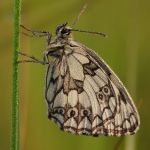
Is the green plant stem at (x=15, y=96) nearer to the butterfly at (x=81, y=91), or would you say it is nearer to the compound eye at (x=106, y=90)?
the butterfly at (x=81, y=91)

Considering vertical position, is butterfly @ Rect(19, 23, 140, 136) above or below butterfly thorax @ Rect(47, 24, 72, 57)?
below

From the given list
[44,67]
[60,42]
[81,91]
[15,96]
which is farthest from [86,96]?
[44,67]

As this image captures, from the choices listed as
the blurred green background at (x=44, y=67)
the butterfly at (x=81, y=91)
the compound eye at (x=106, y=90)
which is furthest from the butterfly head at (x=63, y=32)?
the blurred green background at (x=44, y=67)

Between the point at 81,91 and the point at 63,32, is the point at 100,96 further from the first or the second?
the point at 63,32

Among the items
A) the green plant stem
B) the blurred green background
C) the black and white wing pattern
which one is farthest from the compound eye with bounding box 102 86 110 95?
the green plant stem

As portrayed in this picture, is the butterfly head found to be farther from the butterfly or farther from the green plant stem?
the green plant stem

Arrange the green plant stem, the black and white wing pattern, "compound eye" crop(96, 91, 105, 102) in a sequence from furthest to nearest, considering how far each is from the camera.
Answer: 1. "compound eye" crop(96, 91, 105, 102)
2. the black and white wing pattern
3. the green plant stem

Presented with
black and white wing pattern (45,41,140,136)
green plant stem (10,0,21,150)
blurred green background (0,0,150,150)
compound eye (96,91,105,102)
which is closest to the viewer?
green plant stem (10,0,21,150)
